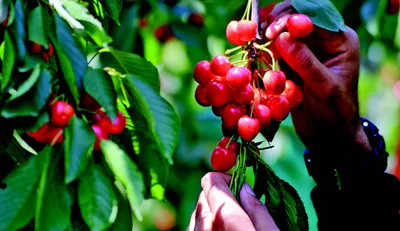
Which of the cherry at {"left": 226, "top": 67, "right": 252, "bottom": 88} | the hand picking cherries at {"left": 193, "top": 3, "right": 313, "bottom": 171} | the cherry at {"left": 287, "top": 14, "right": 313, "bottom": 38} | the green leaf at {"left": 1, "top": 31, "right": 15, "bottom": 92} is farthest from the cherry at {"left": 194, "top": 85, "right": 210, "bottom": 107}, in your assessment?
the green leaf at {"left": 1, "top": 31, "right": 15, "bottom": 92}

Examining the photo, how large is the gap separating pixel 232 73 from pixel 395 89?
198 centimetres

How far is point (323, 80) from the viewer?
146 cm

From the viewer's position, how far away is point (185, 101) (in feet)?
7.88

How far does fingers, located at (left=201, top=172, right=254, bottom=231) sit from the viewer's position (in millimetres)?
1169

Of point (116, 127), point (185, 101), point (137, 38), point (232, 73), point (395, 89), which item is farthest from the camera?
point (395, 89)

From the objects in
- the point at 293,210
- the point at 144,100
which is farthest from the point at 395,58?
the point at 144,100

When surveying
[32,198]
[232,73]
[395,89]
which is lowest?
[395,89]

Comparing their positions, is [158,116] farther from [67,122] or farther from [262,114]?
[262,114]

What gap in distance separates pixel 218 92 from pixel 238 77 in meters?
0.07

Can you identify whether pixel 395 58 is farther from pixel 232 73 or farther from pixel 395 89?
pixel 232 73

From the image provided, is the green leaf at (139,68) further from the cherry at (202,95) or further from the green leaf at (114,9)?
the cherry at (202,95)

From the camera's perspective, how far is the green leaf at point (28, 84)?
0.89 meters

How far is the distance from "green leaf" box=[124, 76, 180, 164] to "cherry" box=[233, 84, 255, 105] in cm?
22

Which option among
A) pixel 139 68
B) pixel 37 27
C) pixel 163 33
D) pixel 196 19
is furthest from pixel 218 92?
pixel 163 33
